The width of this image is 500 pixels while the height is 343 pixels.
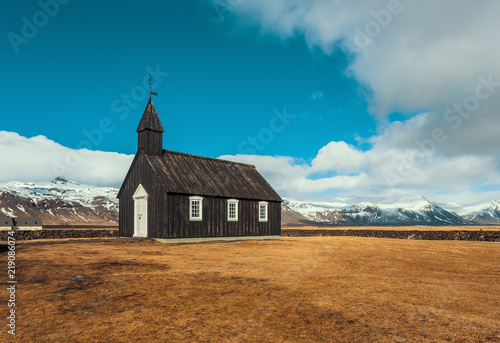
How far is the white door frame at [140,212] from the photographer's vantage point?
27609mm

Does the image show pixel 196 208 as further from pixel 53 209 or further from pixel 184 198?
pixel 53 209

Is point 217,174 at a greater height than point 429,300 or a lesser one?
greater

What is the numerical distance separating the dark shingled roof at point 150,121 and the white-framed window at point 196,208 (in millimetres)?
6872

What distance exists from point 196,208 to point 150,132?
7443mm

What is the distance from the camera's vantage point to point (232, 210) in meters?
30.1

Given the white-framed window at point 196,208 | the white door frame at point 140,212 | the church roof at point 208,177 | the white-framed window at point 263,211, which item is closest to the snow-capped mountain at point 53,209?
the church roof at point 208,177

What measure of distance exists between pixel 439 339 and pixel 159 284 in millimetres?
6992

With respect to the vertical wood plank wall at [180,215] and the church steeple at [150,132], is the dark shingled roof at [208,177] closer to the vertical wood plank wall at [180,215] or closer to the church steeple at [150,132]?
the vertical wood plank wall at [180,215]

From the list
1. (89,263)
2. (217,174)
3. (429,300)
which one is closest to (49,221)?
(217,174)

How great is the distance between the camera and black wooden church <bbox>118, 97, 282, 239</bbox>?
26.4m

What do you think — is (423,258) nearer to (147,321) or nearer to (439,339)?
(439,339)

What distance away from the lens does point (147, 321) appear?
6.59 metres

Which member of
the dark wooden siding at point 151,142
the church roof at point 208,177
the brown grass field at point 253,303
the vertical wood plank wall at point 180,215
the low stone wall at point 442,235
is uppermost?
the dark wooden siding at point 151,142

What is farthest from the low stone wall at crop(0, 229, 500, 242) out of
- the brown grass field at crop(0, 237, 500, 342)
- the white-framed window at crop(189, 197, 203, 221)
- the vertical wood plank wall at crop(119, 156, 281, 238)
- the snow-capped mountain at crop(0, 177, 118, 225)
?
Answer: the snow-capped mountain at crop(0, 177, 118, 225)
